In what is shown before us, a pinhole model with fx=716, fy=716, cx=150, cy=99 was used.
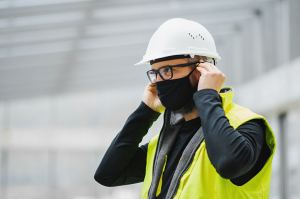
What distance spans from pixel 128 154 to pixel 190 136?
389 mm

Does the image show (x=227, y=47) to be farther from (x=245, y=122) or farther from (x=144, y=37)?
(x=245, y=122)

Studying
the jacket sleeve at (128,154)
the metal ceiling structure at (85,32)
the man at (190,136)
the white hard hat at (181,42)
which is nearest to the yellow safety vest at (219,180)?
the man at (190,136)

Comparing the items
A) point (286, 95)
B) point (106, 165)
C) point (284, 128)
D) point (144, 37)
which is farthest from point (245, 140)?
point (144, 37)

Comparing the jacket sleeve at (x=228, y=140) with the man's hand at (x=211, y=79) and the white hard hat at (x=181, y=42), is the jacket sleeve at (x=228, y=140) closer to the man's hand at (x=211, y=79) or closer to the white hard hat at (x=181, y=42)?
the man's hand at (x=211, y=79)

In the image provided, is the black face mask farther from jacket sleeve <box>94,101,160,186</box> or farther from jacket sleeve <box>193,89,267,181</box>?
jacket sleeve <box>94,101,160,186</box>

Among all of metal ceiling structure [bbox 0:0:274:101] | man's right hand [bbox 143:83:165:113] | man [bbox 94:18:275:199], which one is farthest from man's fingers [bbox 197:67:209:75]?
metal ceiling structure [bbox 0:0:274:101]

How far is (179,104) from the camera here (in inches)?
93.2

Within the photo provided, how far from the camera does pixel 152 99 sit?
2.69 m

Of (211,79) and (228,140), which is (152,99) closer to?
(211,79)

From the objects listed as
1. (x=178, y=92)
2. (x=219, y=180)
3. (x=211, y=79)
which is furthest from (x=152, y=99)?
(x=219, y=180)

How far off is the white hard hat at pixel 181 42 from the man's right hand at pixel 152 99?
21cm

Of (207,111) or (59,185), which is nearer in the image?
(207,111)

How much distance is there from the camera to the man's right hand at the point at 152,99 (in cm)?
268

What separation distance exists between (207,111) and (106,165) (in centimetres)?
68
